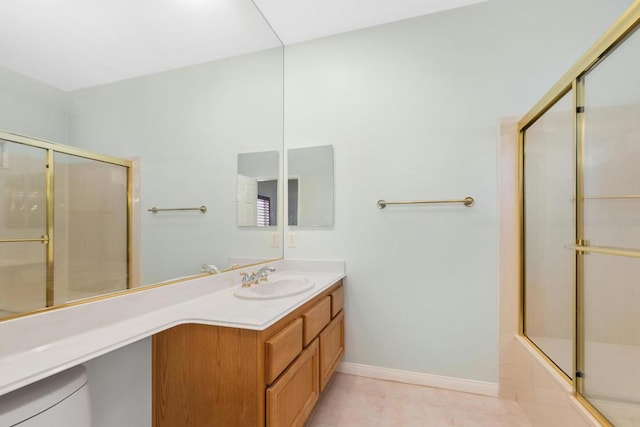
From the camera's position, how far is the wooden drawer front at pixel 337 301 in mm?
1872

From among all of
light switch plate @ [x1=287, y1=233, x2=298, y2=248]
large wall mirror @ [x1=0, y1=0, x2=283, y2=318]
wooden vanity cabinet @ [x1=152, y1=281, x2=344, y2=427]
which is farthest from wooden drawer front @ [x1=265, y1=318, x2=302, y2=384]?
light switch plate @ [x1=287, y1=233, x2=298, y2=248]

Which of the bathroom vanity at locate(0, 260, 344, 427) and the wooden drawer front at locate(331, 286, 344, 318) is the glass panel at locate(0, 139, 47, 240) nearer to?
the bathroom vanity at locate(0, 260, 344, 427)

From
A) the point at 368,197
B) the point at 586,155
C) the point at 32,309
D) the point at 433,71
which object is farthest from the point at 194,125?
the point at 586,155

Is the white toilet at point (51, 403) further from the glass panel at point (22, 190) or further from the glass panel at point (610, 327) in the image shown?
the glass panel at point (610, 327)

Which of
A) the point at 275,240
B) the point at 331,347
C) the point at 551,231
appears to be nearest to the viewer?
the point at 551,231

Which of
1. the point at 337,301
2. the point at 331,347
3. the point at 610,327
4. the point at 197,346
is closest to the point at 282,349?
the point at 197,346

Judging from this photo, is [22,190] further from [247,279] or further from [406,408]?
[406,408]

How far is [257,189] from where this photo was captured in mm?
2078

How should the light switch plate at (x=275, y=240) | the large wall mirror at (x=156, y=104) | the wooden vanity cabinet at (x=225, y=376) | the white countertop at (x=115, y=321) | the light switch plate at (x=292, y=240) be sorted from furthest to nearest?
the light switch plate at (x=292, y=240), the light switch plate at (x=275, y=240), the wooden vanity cabinet at (x=225, y=376), the large wall mirror at (x=156, y=104), the white countertop at (x=115, y=321)

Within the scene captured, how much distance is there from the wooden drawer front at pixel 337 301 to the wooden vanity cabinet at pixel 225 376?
23.5 inches

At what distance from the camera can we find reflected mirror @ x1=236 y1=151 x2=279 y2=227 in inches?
75.2

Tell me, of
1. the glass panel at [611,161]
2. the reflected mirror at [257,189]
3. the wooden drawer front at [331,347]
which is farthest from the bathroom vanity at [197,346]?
the glass panel at [611,161]

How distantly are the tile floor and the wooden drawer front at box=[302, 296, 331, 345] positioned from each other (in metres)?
0.51

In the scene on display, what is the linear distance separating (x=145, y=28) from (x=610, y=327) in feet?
7.93
